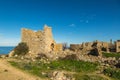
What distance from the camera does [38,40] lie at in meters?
37.8

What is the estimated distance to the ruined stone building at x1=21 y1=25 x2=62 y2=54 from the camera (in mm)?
37438

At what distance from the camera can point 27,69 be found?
2700cm

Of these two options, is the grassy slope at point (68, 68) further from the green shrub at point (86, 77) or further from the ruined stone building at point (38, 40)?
the ruined stone building at point (38, 40)

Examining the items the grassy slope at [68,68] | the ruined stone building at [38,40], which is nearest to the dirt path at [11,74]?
the grassy slope at [68,68]

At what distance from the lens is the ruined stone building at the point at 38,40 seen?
3744 centimetres

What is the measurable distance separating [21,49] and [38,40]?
3.47m

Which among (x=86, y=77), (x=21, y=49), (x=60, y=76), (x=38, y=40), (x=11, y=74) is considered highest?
(x=38, y=40)

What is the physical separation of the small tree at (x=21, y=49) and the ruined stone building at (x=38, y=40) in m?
0.69

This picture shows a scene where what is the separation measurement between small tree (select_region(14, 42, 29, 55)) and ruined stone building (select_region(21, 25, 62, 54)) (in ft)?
2.28

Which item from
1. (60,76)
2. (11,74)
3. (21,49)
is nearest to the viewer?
(11,74)

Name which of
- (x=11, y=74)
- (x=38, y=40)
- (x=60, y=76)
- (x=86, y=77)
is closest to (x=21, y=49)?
(x=38, y=40)

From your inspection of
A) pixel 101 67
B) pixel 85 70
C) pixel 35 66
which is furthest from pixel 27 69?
pixel 101 67

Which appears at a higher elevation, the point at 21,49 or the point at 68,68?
the point at 21,49

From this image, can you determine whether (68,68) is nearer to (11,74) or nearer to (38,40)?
(11,74)
